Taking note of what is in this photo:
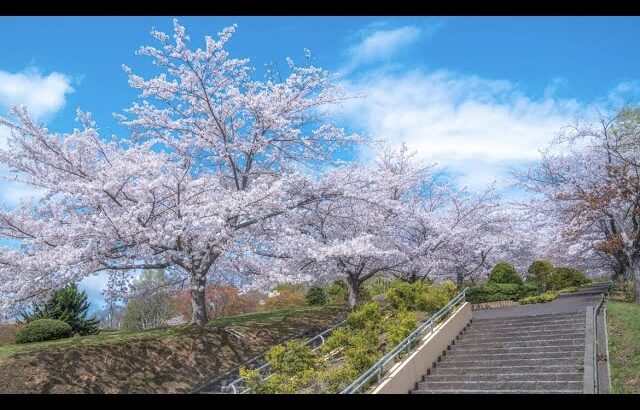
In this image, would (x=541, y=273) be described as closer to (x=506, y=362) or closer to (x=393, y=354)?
(x=506, y=362)

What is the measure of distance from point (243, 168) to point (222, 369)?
6230 millimetres

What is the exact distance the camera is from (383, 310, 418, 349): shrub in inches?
505

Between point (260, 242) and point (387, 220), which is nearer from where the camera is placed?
point (260, 242)

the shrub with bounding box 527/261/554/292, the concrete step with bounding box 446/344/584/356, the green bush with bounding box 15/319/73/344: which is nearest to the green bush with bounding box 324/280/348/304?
the shrub with bounding box 527/261/554/292

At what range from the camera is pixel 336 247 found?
1551 centimetres

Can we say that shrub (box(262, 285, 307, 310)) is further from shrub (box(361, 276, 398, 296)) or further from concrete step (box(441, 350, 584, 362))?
concrete step (box(441, 350, 584, 362))

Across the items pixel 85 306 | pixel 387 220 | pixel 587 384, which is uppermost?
pixel 387 220

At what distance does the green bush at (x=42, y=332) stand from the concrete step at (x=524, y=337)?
36.6 feet

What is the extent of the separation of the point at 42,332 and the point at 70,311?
8331 millimetres

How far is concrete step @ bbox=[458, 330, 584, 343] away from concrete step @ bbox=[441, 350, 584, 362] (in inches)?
41.3

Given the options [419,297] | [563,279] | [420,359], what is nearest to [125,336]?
[420,359]

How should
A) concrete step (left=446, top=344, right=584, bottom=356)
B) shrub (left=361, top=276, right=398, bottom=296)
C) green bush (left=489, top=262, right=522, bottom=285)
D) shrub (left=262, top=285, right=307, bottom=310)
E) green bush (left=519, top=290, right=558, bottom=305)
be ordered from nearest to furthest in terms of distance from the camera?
concrete step (left=446, top=344, right=584, bottom=356) < green bush (left=519, top=290, right=558, bottom=305) < green bush (left=489, top=262, right=522, bottom=285) < shrub (left=262, top=285, right=307, bottom=310) < shrub (left=361, top=276, right=398, bottom=296)
